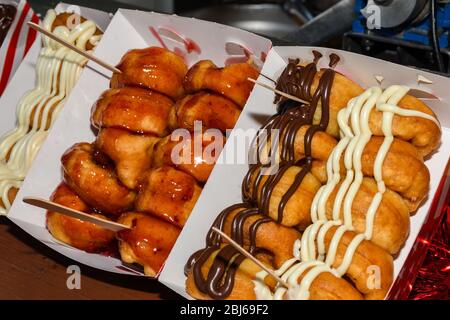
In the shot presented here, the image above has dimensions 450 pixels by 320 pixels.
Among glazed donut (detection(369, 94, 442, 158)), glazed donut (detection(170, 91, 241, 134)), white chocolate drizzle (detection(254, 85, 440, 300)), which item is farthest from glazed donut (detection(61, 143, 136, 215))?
glazed donut (detection(369, 94, 442, 158))

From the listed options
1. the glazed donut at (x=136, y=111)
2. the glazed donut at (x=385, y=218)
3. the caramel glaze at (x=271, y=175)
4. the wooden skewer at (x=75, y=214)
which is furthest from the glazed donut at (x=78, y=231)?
the glazed donut at (x=385, y=218)

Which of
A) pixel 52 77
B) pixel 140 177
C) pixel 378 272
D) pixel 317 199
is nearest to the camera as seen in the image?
pixel 378 272

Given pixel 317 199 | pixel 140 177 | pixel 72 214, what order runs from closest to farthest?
1. pixel 317 199
2. pixel 72 214
3. pixel 140 177

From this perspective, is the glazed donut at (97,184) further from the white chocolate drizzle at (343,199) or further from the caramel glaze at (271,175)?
the white chocolate drizzle at (343,199)

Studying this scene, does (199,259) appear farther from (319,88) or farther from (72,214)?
(319,88)

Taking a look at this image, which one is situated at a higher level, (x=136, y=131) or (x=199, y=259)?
(x=136, y=131)

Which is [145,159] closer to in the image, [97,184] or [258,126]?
[97,184]

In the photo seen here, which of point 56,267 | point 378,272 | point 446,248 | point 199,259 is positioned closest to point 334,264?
point 378,272

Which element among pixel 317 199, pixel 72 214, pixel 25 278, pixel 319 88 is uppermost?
pixel 319 88
